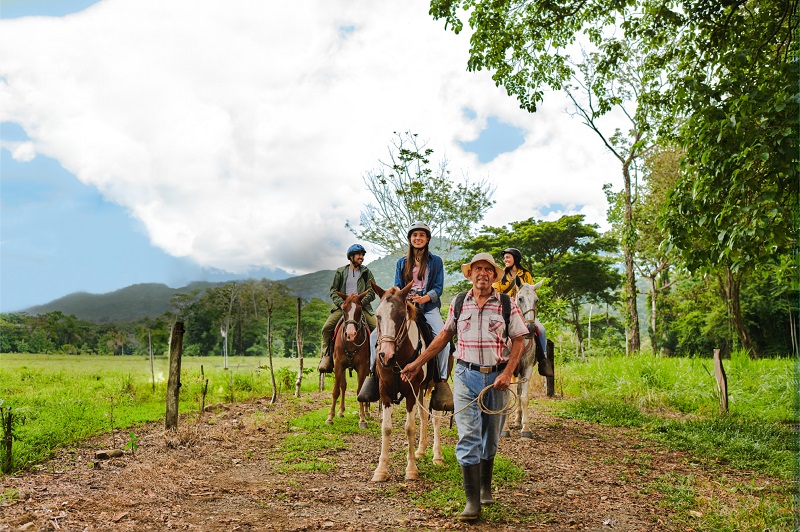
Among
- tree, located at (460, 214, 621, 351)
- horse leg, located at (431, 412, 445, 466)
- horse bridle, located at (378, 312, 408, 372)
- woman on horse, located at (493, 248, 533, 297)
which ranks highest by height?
tree, located at (460, 214, 621, 351)

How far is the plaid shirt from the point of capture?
5078 mm

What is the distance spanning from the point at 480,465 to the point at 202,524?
2576 mm

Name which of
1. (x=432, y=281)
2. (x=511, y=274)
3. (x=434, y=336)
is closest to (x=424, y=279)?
(x=432, y=281)

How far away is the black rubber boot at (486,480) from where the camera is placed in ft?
17.5

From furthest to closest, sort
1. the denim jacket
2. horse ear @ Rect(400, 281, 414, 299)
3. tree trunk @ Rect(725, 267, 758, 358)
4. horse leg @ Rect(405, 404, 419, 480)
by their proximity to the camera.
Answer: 1. tree trunk @ Rect(725, 267, 758, 358)
2. the denim jacket
3. horse leg @ Rect(405, 404, 419, 480)
4. horse ear @ Rect(400, 281, 414, 299)

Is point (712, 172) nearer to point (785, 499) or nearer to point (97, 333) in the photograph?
point (785, 499)

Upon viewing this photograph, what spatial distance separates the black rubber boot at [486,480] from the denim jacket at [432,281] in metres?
2.07

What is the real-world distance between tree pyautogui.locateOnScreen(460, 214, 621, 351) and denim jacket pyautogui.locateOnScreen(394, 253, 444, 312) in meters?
26.7

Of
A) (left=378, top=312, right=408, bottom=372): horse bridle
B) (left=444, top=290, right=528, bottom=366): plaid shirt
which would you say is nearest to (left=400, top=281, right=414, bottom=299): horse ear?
(left=378, top=312, right=408, bottom=372): horse bridle

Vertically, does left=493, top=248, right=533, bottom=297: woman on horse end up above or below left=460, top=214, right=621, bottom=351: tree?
below

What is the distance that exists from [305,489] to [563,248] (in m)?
31.5

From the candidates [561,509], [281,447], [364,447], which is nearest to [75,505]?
[281,447]

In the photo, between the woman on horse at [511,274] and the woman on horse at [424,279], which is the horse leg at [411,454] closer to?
the woman on horse at [424,279]

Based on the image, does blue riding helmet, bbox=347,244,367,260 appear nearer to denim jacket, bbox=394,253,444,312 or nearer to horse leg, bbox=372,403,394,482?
denim jacket, bbox=394,253,444,312
